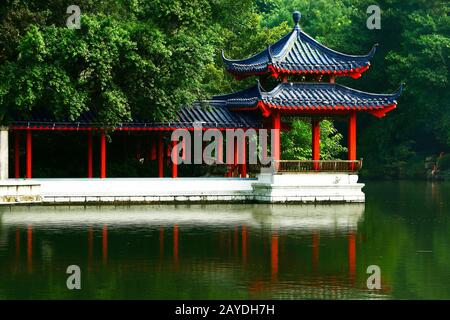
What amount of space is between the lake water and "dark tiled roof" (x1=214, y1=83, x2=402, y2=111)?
4064mm

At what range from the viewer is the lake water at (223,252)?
19.8 m

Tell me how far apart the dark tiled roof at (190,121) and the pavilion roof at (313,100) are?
586 millimetres

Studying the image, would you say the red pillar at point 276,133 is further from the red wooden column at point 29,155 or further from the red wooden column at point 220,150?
the red wooden column at point 29,155

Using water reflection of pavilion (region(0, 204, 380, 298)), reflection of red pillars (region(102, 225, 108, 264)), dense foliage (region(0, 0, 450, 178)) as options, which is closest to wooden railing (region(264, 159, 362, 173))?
water reflection of pavilion (region(0, 204, 380, 298))

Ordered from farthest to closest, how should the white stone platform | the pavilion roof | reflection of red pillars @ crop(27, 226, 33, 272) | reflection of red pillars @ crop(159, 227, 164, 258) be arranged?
the pavilion roof < the white stone platform < reflection of red pillars @ crop(159, 227, 164, 258) < reflection of red pillars @ crop(27, 226, 33, 272)

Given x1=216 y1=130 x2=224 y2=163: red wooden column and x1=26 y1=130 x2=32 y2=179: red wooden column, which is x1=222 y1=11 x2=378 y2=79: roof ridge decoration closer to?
x1=216 y1=130 x2=224 y2=163: red wooden column

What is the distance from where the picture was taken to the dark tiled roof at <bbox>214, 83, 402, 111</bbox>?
39.2m

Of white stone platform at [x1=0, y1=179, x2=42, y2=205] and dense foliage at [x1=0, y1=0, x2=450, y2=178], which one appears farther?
dense foliage at [x1=0, y1=0, x2=450, y2=178]

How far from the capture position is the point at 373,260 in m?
23.7

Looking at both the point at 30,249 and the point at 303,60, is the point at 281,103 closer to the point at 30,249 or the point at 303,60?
the point at 303,60

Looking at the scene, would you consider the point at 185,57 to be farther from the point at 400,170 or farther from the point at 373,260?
the point at 400,170
